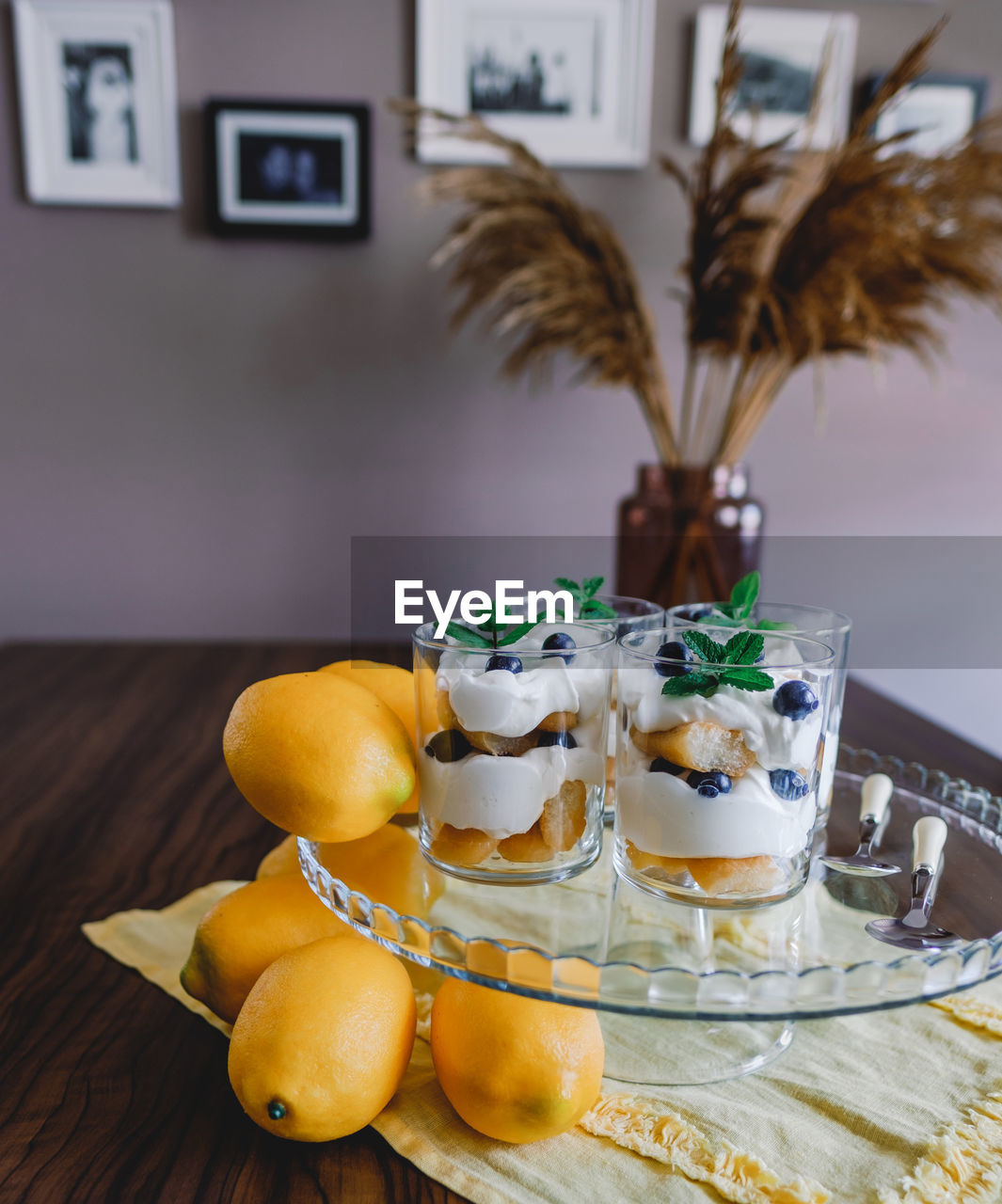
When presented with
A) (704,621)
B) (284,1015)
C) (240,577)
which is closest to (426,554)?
(240,577)

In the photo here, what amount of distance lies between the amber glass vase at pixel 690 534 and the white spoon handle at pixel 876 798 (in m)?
0.58

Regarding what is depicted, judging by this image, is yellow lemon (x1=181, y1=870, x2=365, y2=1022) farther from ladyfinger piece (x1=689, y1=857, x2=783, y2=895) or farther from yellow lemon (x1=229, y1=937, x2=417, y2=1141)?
ladyfinger piece (x1=689, y1=857, x2=783, y2=895)

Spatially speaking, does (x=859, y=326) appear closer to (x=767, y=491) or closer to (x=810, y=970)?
(x=767, y=491)

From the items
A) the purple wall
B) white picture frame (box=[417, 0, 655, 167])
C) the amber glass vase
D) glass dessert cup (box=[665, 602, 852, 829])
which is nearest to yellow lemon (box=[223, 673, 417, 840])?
glass dessert cup (box=[665, 602, 852, 829])

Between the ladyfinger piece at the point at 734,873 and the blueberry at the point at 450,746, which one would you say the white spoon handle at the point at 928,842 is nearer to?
the ladyfinger piece at the point at 734,873

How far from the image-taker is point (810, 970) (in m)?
0.44

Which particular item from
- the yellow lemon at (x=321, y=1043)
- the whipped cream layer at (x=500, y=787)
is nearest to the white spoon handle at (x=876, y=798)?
the whipped cream layer at (x=500, y=787)

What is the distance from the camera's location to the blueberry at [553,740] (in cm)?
55

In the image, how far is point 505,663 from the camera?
546mm

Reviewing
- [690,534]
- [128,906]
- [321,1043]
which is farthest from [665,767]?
[690,534]

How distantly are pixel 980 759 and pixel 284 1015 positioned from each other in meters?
0.78

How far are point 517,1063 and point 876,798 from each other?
1.28ft

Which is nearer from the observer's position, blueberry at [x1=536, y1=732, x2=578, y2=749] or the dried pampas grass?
blueberry at [x1=536, y1=732, x2=578, y2=749]

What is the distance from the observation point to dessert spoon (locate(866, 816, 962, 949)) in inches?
20.6
